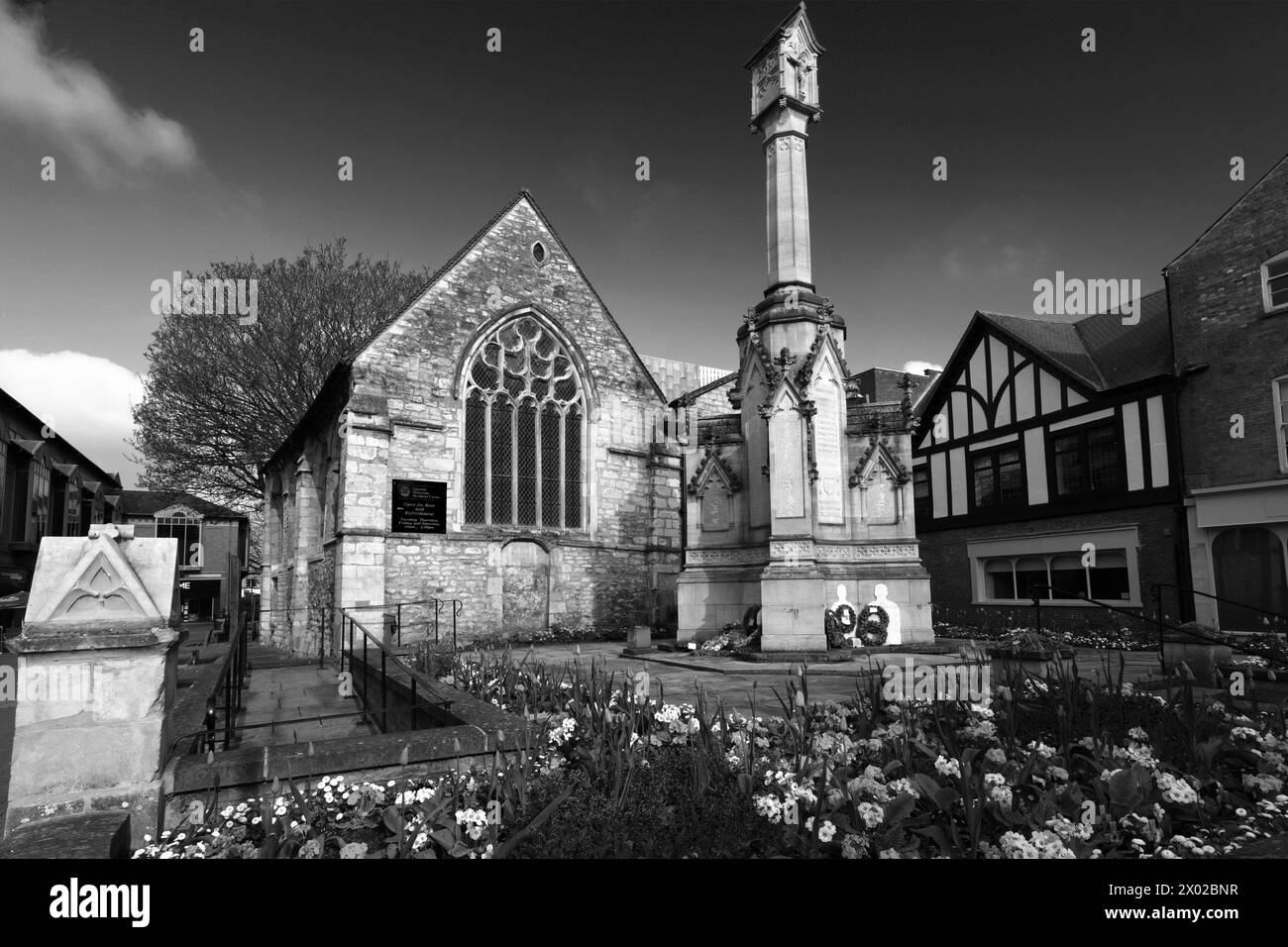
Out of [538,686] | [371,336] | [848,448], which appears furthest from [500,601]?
[538,686]

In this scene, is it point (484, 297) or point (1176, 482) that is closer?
point (1176, 482)

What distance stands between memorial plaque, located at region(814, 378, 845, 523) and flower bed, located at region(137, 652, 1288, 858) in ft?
24.0

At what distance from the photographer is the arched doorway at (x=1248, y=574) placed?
14.6 metres

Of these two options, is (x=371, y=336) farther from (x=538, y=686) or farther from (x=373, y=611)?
(x=538, y=686)

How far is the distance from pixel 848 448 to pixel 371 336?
10.6 m

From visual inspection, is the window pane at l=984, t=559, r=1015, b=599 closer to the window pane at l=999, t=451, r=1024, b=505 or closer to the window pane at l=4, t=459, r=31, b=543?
the window pane at l=999, t=451, r=1024, b=505

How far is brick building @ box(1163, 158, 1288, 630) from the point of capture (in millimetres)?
14602

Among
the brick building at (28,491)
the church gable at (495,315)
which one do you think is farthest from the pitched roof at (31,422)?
the church gable at (495,315)

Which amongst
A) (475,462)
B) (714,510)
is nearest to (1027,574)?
(714,510)

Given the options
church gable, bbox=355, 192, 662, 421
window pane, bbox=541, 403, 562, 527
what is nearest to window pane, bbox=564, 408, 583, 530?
window pane, bbox=541, 403, 562, 527

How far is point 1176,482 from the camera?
16.4 m

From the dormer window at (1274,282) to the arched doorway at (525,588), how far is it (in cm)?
1612

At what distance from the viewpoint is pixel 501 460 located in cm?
1834
